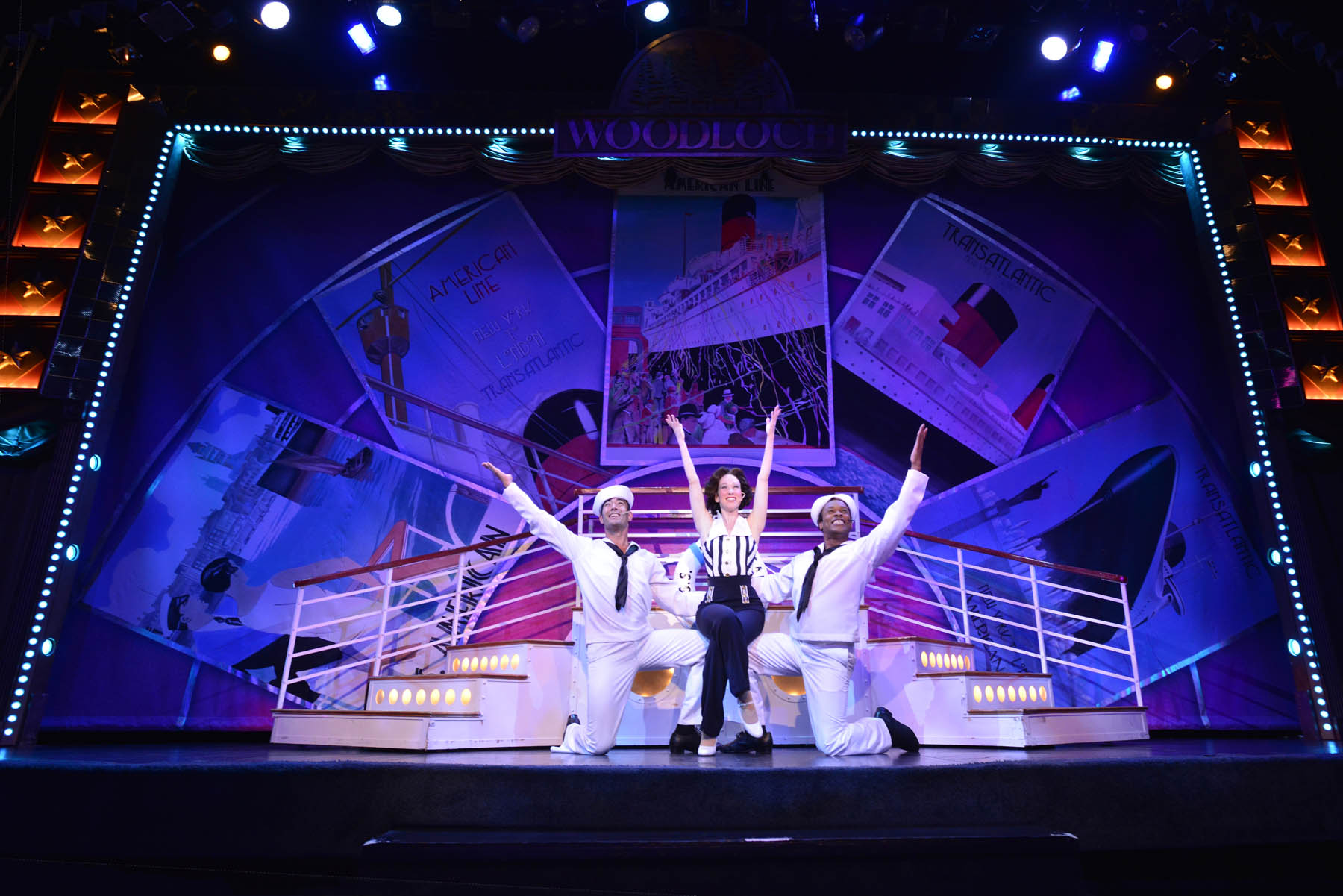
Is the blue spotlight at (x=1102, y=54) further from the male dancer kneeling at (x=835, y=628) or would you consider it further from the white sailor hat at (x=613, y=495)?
the white sailor hat at (x=613, y=495)

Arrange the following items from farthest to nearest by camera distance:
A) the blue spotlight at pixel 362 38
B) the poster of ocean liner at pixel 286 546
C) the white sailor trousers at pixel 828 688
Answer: the blue spotlight at pixel 362 38, the poster of ocean liner at pixel 286 546, the white sailor trousers at pixel 828 688

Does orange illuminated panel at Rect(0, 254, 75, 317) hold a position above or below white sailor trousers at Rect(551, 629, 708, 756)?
above

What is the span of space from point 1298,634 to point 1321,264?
2.79 metres

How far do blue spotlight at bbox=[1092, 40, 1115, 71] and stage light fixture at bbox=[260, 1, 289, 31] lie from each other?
5.86 meters

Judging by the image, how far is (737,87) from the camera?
5.98 meters

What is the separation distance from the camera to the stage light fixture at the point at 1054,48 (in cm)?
594

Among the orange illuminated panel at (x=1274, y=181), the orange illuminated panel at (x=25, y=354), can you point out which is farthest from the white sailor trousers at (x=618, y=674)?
the orange illuminated panel at (x=1274, y=181)

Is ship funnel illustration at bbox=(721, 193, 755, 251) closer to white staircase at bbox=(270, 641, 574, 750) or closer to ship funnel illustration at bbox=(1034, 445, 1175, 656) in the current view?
ship funnel illustration at bbox=(1034, 445, 1175, 656)

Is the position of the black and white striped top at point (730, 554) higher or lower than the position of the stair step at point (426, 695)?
higher

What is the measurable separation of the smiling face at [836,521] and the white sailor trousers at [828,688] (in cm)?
49

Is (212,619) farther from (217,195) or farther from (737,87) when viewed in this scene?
(737,87)

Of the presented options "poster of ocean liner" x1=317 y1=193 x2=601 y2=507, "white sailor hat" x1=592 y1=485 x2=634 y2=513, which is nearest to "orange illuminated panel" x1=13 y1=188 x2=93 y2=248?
"poster of ocean liner" x1=317 y1=193 x2=601 y2=507

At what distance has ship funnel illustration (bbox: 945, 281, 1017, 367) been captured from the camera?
6.36m

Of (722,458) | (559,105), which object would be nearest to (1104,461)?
(722,458)
